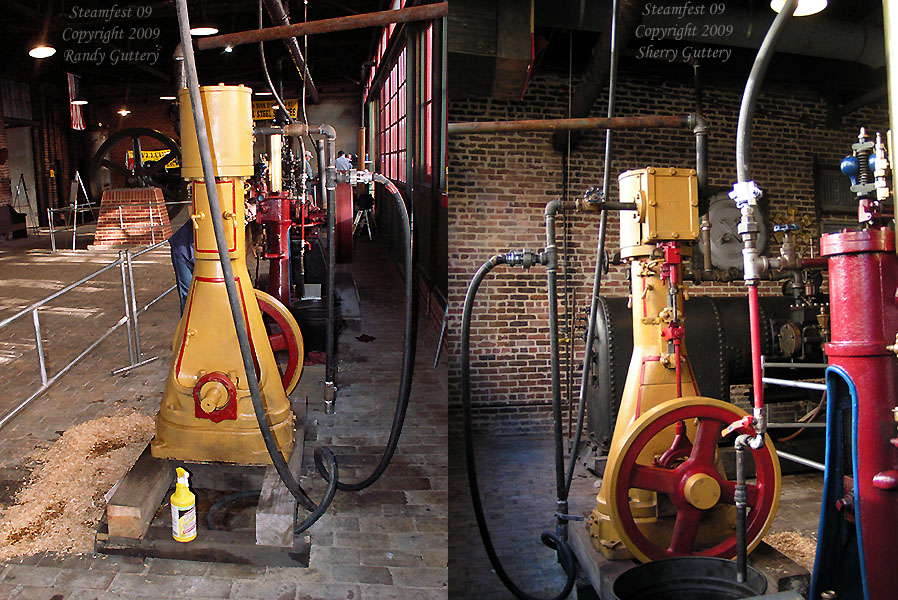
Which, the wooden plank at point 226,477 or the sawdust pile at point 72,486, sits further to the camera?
the wooden plank at point 226,477

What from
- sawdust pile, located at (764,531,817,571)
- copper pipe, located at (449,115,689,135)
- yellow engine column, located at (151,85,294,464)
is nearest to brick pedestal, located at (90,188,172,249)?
yellow engine column, located at (151,85,294,464)

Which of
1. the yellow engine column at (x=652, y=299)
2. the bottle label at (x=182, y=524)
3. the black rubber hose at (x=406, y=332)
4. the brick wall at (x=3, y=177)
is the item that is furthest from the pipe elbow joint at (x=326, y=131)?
the brick wall at (x=3, y=177)

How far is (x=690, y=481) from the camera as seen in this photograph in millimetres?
2535

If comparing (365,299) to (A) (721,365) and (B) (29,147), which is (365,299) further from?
(B) (29,147)

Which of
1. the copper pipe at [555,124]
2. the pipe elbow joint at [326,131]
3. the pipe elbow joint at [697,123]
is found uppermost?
the pipe elbow joint at [326,131]

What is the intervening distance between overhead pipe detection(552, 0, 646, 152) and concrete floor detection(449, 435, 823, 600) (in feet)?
5.92

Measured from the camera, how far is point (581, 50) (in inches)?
103

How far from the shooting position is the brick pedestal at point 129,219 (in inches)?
450

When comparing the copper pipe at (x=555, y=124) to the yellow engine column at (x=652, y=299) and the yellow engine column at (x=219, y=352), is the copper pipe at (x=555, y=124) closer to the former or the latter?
the yellow engine column at (x=652, y=299)

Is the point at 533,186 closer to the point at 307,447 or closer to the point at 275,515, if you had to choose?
the point at 275,515

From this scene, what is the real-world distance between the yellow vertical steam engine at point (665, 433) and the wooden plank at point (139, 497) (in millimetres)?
1770

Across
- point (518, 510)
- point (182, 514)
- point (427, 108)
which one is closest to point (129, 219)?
point (427, 108)

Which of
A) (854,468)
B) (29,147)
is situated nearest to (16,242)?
(29,147)

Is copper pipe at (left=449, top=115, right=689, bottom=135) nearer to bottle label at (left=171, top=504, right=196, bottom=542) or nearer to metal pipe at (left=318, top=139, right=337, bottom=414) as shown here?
metal pipe at (left=318, top=139, right=337, bottom=414)
